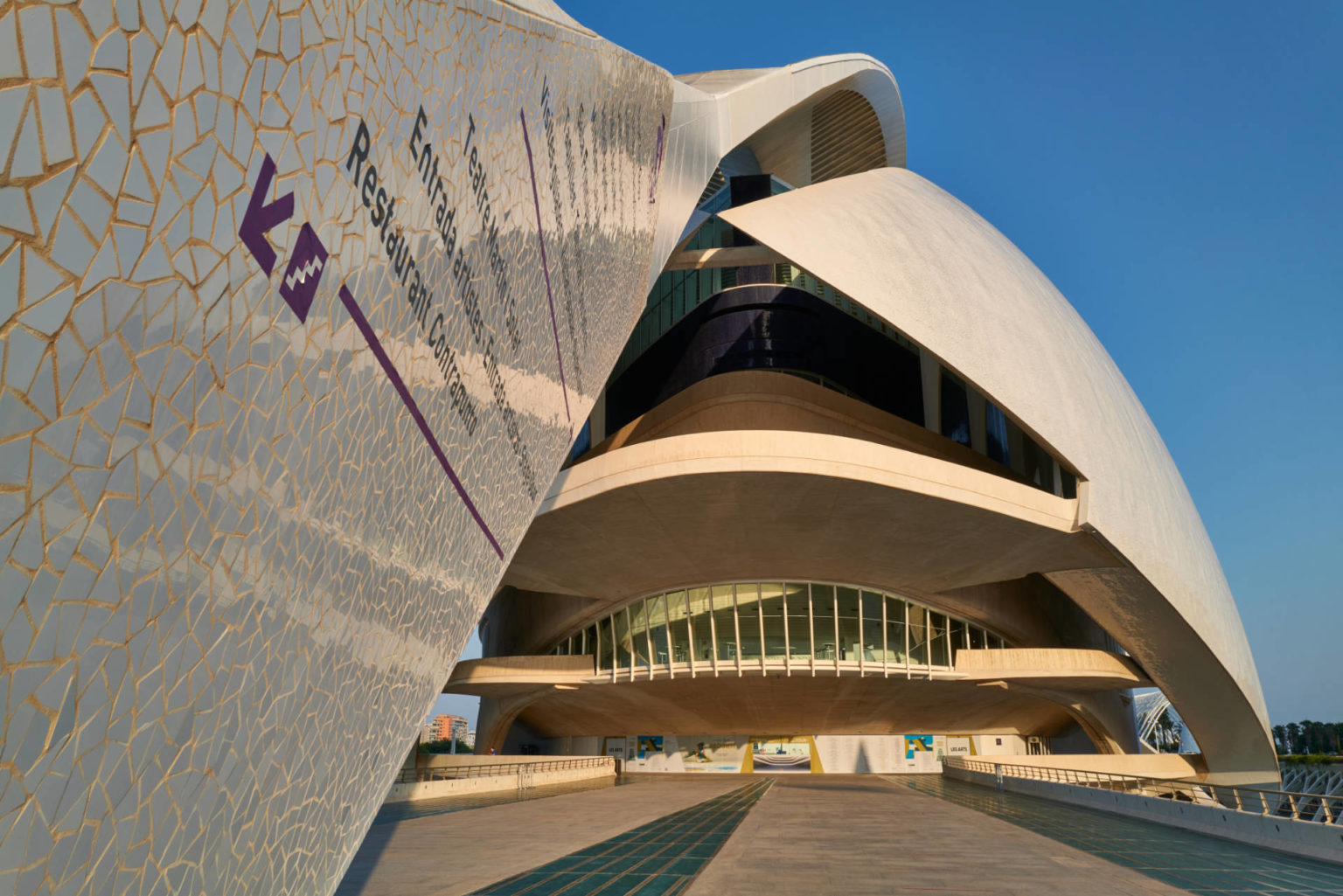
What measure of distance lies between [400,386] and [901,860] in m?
7.84

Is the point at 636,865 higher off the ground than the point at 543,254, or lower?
lower

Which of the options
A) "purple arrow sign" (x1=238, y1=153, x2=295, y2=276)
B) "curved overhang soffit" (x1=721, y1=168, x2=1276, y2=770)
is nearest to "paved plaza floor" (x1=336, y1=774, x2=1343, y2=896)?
"purple arrow sign" (x1=238, y1=153, x2=295, y2=276)

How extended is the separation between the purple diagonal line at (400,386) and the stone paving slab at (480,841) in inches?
166

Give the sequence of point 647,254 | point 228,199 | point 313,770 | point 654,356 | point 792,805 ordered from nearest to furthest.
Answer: point 228,199, point 313,770, point 647,254, point 792,805, point 654,356

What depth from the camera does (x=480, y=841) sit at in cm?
984

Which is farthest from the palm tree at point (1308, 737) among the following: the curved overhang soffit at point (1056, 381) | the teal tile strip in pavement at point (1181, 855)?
the teal tile strip in pavement at point (1181, 855)

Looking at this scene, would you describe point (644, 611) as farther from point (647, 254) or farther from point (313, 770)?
point (313, 770)

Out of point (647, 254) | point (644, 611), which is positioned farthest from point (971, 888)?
point (644, 611)

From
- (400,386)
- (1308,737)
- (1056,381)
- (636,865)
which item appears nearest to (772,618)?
(1056,381)

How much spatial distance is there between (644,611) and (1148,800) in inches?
683

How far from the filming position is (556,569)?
1014 inches

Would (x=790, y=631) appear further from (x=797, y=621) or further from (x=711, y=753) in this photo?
(x=711, y=753)

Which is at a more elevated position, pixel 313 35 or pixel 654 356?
pixel 654 356

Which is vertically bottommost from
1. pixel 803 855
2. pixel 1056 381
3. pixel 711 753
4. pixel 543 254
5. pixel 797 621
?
pixel 803 855
